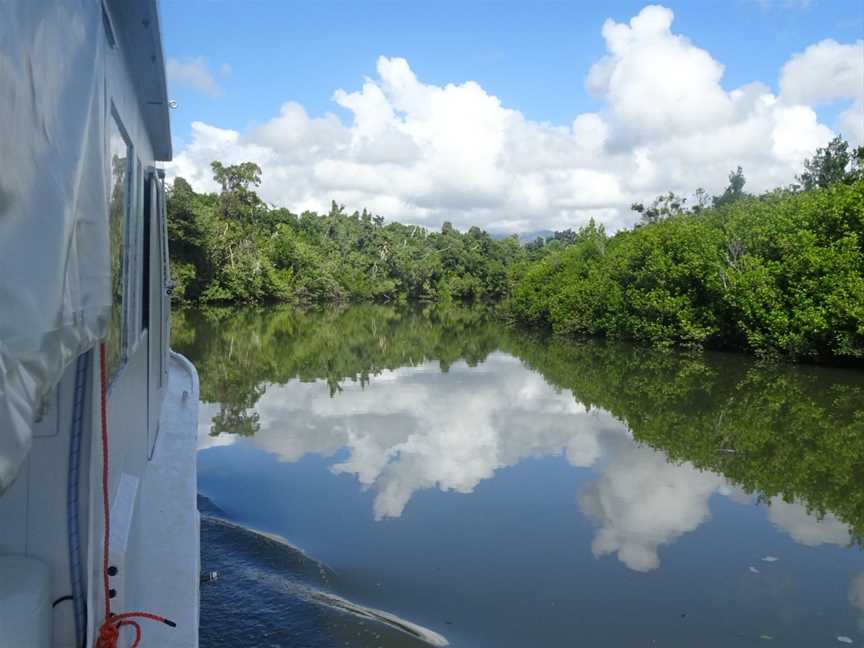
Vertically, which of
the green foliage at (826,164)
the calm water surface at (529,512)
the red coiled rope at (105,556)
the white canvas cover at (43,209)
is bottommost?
the calm water surface at (529,512)

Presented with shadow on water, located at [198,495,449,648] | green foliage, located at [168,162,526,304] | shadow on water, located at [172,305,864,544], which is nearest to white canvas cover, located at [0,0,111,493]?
shadow on water, located at [198,495,449,648]

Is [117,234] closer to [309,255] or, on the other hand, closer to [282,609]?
[282,609]

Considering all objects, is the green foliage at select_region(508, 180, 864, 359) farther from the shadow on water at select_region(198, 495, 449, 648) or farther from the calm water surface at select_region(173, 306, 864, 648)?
the shadow on water at select_region(198, 495, 449, 648)

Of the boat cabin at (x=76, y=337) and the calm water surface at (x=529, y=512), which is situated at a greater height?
the boat cabin at (x=76, y=337)

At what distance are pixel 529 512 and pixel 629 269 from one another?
65.3 ft

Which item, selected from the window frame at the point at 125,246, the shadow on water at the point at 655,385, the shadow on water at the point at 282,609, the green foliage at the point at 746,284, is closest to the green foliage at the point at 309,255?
the shadow on water at the point at 655,385

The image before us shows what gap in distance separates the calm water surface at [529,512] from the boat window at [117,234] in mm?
2786

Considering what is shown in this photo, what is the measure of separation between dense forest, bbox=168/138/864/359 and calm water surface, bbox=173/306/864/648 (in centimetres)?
430

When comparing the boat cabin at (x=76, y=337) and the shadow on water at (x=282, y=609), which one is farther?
the shadow on water at (x=282, y=609)

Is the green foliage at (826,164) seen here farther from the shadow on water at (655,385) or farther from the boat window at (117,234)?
the boat window at (117,234)

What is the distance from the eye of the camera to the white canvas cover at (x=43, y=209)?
862mm

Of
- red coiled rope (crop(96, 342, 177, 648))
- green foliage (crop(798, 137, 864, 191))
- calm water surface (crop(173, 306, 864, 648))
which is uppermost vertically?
green foliage (crop(798, 137, 864, 191))

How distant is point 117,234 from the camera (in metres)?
2.43

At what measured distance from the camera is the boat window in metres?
2.29
